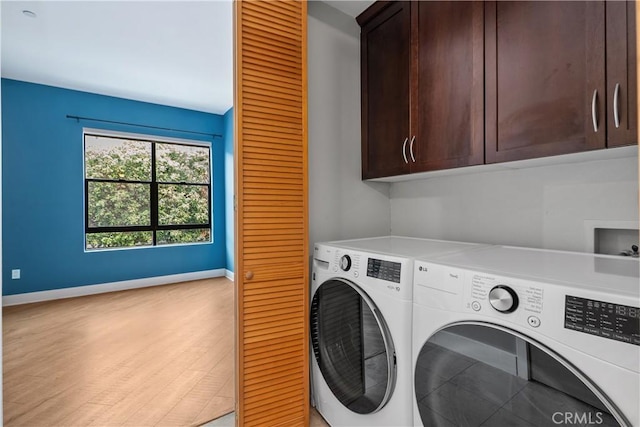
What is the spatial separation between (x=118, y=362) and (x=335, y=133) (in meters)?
2.36

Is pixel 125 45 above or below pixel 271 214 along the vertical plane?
above

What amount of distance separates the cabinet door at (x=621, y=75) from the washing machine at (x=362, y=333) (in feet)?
2.19

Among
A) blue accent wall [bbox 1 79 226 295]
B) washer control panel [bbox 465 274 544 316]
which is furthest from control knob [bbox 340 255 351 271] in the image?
blue accent wall [bbox 1 79 226 295]

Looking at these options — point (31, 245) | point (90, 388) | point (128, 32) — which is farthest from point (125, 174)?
point (90, 388)

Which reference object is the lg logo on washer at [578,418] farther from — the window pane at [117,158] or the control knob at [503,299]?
the window pane at [117,158]

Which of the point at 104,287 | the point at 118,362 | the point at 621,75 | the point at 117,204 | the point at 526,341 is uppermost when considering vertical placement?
the point at 621,75

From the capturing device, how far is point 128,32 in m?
2.70

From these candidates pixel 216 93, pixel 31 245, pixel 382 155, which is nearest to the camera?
pixel 382 155

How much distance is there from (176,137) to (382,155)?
3.94 m

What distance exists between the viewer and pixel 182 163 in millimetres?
4746

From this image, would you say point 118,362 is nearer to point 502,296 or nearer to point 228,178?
point 502,296

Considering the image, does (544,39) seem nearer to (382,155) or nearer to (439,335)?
(382,155)

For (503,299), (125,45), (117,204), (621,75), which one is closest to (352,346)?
(503,299)

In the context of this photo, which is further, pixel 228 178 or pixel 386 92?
pixel 228 178
